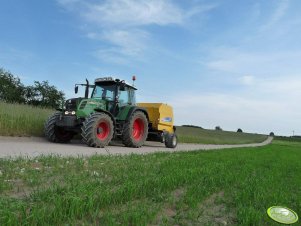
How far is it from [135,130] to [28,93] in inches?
1218

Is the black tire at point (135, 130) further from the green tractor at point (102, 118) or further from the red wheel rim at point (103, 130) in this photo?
the red wheel rim at point (103, 130)

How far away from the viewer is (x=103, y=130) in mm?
Answer: 15398

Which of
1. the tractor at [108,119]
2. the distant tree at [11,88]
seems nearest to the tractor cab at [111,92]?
the tractor at [108,119]

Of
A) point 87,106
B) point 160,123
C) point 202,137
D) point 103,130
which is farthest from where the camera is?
point 202,137

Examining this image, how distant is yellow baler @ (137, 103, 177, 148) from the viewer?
64.7 ft

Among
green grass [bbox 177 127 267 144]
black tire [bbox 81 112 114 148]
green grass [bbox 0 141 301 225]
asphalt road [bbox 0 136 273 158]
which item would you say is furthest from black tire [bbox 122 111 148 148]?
green grass [bbox 177 127 267 144]

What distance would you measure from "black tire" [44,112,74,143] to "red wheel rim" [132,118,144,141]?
3.38 metres

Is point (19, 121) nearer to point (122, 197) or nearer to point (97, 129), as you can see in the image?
point (97, 129)

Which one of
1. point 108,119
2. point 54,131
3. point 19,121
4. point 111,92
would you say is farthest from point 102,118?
point 19,121

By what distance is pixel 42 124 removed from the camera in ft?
56.7

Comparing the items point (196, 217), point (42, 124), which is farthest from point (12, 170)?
point (42, 124)

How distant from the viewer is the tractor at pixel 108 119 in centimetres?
1491

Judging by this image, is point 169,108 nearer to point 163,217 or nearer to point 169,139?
point 169,139

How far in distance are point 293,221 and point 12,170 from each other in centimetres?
440
